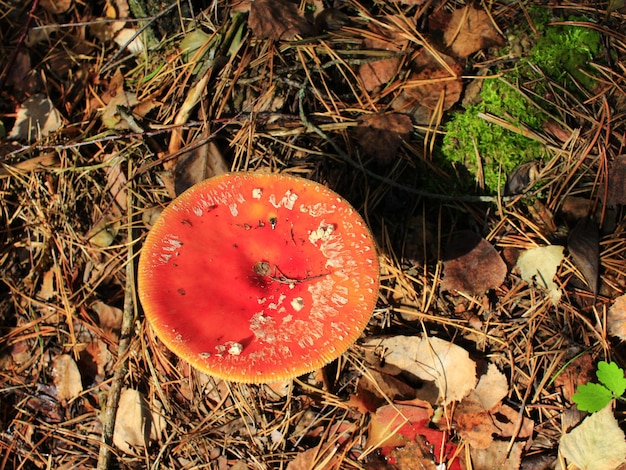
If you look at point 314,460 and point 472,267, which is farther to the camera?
point 472,267

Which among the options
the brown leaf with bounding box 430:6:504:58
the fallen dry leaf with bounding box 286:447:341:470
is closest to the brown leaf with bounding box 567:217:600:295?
the brown leaf with bounding box 430:6:504:58

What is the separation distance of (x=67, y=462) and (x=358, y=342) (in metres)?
2.08

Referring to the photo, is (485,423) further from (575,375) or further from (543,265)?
(543,265)

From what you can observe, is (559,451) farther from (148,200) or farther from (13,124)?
(13,124)

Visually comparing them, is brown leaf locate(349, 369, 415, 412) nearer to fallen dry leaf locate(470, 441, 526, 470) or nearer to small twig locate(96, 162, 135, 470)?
fallen dry leaf locate(470, 441, 526, 470)

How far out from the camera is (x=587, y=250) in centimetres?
287

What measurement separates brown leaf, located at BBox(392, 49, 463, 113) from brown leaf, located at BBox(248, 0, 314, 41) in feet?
2.61

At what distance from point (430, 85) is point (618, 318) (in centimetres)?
188

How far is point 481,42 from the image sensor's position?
122 inches

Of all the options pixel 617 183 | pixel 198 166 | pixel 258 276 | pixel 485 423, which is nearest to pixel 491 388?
pixel 485 423

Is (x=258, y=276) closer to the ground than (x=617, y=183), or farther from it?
closer to the ground

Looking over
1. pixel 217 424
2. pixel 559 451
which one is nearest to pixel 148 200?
pixel 217 424

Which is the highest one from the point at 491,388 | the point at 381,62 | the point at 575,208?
the point at 381,62

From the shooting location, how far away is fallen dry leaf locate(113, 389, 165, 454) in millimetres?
3010
